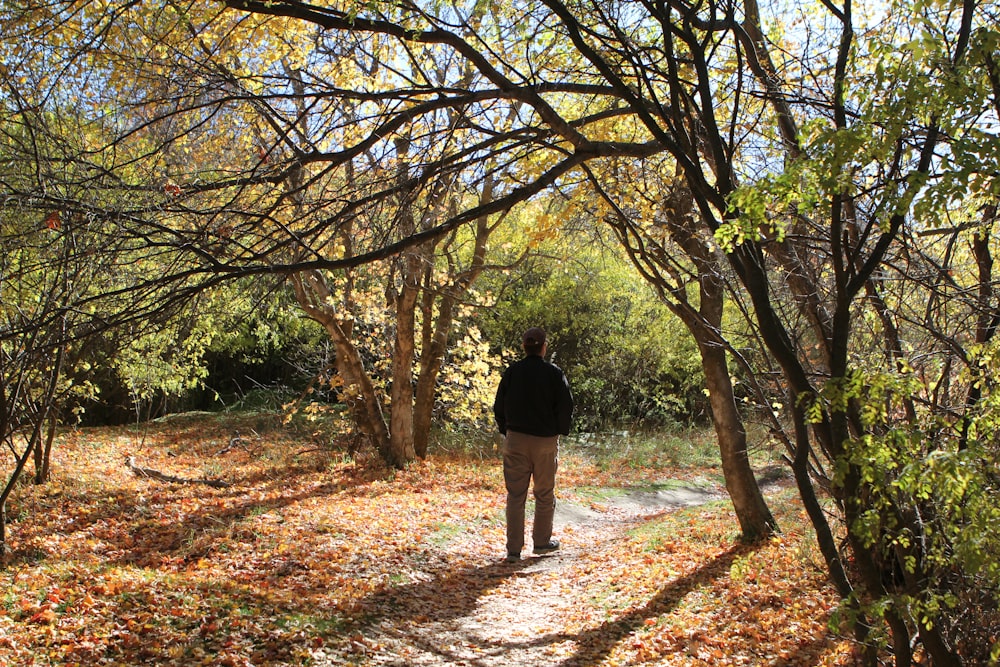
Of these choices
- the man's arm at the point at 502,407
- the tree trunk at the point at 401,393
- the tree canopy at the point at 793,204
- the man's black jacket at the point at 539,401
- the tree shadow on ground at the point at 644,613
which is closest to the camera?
the tree canopy at the point at 793,204

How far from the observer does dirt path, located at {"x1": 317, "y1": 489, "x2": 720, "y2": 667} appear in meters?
5.02

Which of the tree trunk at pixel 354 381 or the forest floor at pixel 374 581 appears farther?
the tree trunk at pixel 354 381

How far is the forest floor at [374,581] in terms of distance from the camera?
4.76 metres

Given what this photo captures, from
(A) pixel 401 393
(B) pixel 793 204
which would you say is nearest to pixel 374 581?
(B) pixel 793 204

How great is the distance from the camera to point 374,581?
6473 mm

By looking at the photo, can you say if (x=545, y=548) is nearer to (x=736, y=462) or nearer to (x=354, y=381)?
(x=736, y=462)

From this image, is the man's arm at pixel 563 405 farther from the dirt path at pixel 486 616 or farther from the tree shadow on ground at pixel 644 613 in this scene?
the tree shadow on ground at pixel 644 613

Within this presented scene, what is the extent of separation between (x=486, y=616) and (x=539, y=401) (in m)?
1.86

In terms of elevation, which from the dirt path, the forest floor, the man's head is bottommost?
the dirt path

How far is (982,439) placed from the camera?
302 centimetres

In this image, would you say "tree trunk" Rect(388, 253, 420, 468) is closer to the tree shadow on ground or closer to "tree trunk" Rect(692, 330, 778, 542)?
"tree trunk" Rect(692, 330, 778, 542)

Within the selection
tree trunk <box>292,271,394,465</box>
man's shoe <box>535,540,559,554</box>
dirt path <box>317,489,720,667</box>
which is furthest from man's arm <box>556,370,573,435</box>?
tree trunk <box>292,271,394,465</box>

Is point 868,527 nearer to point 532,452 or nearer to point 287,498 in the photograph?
point 532,452

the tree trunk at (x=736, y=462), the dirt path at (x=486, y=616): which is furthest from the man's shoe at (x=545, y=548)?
the tree trunk at (x=736, y=462)
